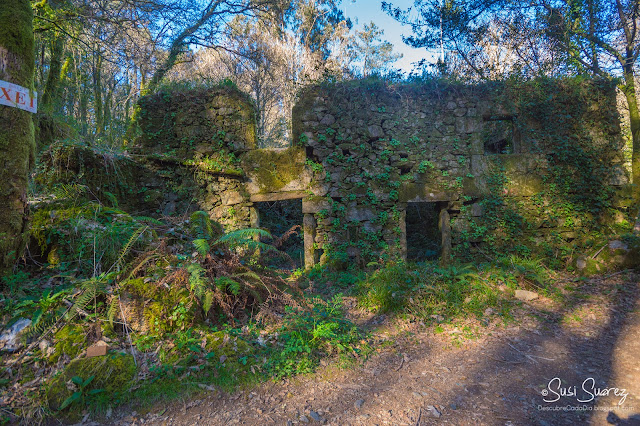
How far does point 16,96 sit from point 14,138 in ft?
1.25

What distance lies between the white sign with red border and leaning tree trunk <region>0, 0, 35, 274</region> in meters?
0.07

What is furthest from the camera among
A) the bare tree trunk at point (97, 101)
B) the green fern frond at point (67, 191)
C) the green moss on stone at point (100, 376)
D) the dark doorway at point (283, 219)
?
the bare tree trunk at point (97, 101)

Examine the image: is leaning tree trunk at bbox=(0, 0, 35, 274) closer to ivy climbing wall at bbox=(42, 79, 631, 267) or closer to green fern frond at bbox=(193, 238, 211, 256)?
green fern frond at bbox=(193, 238, 211, 256)

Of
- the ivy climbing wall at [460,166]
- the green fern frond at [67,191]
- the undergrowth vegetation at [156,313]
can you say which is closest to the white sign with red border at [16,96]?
the undergrowth vegetation at [156,313]

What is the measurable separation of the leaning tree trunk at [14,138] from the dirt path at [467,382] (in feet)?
6.61

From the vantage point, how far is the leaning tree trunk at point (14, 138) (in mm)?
2758

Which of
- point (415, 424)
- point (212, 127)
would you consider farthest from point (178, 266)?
point (212, 127)

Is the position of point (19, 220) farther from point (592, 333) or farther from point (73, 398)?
point (592, 333)

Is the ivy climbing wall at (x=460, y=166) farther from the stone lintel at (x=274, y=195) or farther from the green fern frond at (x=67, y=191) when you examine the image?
the green fern frond at (x=67, y=191)

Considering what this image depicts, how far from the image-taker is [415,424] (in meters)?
2.16

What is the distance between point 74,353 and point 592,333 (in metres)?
5.26

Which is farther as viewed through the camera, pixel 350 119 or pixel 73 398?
pixel 350 119

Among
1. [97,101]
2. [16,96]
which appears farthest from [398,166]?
[97,101]

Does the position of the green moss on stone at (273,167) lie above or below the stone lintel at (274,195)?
above
